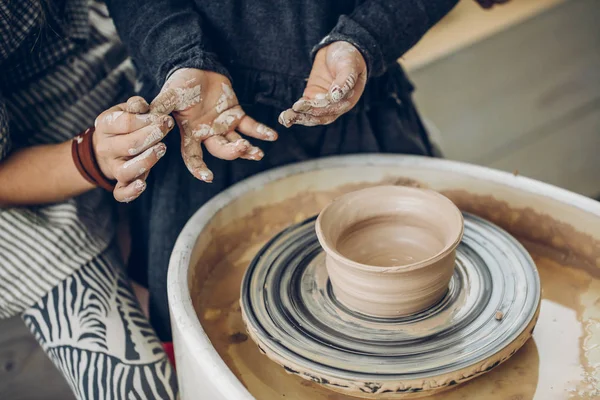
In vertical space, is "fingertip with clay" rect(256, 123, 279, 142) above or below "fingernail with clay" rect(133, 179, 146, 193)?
below

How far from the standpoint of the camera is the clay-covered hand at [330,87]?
1102 millimetres

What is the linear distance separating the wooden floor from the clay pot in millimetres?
1424

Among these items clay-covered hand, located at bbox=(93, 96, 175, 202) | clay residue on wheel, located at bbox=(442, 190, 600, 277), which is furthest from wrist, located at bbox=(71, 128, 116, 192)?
clay residue on wheel, located at bbox=(442, 190, 600, 277)

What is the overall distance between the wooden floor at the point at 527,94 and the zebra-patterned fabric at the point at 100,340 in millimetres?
1579

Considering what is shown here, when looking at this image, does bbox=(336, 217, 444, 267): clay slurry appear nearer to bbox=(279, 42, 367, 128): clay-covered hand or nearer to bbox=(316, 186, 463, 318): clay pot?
bbox=(316, 186, 463, 318): clay pot

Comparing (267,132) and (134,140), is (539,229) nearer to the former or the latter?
(267,132)

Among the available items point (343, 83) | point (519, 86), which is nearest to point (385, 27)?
point (343, 83)

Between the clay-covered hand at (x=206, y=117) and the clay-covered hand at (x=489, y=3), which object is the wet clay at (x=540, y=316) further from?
the clay-covered hand at (x=489, y=3)

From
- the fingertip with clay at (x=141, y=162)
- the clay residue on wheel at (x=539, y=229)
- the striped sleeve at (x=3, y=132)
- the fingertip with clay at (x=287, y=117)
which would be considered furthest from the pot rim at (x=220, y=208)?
the striped sleeve at (x=3, y=132)

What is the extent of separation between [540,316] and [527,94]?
200 cm

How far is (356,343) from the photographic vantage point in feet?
3.16

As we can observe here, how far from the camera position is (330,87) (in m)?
1.12

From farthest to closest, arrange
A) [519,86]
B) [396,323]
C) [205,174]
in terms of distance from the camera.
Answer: [519,86] < [205,174] < [396,323]

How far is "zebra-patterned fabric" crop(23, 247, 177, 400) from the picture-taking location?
3.97 feet
